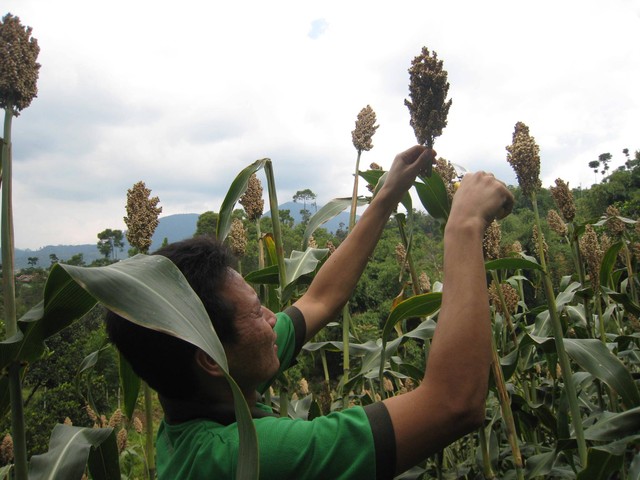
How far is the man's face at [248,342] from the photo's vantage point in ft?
4.25

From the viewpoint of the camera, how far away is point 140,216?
1.79 metres

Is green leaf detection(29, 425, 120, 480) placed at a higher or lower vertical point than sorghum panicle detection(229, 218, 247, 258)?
lower

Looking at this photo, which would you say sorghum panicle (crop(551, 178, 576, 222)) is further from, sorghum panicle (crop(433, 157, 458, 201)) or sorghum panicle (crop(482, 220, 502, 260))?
sorghum panicle (crop(433, 157, 458, 201))

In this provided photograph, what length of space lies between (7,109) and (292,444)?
49.7 inches

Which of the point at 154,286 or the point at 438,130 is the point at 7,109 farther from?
the point at 438,130

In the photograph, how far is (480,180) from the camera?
1.33 m

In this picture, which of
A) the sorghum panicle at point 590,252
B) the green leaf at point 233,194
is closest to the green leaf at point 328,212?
the green leaf at point 233,194

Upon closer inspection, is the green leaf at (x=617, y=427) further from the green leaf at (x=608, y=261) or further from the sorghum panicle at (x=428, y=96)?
the green leaf at (x=608, y=261)

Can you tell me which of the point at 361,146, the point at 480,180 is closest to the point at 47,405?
the point at 361,146

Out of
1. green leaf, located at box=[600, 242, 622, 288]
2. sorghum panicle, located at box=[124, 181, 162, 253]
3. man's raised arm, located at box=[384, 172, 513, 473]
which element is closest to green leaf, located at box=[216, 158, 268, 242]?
sorghum panicle, located at box=[124, 181, 162, 253]

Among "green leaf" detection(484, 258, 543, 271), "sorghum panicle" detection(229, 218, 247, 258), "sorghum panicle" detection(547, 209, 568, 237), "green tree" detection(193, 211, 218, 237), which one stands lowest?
"green leaf" detection(484, 258, 543, 271)

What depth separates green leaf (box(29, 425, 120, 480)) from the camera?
132 centimetres

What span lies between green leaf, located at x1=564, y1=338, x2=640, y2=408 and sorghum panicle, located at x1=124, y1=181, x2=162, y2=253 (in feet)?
4.90

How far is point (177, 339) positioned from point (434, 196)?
95cm
